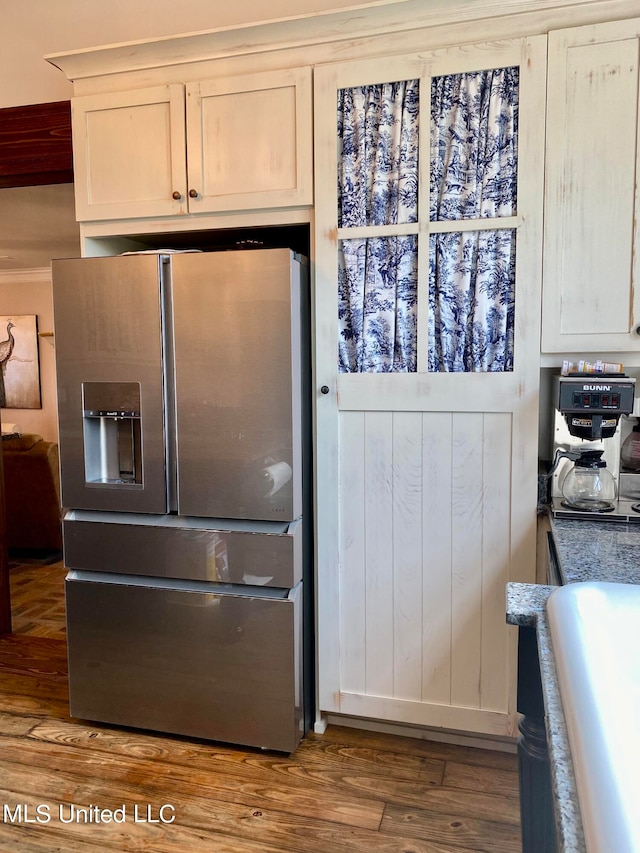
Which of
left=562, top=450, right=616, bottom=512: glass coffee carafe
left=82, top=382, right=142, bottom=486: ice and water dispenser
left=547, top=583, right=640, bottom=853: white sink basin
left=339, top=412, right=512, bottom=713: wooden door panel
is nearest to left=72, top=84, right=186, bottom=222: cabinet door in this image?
left=82, top=382, right=142, bottom=486: ice and water dispenser

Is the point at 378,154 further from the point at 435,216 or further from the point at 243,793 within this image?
the point at 243,793

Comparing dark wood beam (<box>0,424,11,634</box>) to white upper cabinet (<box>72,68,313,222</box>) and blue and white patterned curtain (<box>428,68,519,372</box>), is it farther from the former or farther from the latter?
blue and white patterned curtain (<box>428,68,519,372</box>)

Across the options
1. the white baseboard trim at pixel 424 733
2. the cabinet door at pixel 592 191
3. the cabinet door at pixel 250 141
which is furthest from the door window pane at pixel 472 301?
the white baseboard trim at pixel 424 733

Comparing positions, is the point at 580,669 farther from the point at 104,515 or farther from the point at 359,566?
the point at 104,515

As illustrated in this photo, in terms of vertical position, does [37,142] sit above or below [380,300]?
above

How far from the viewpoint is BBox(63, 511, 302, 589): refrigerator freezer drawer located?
6.84ft

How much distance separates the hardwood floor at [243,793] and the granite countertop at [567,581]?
0.90 meters

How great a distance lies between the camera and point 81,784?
201 centimetres

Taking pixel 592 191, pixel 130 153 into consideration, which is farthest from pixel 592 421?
pixel 130 153

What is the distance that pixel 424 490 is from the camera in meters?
2.08

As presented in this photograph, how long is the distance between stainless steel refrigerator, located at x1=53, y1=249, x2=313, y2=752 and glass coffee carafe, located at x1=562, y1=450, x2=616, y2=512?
0.85 meters

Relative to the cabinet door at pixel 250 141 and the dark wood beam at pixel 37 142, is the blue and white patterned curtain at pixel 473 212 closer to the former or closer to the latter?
the cabinet door at pixel 250 141

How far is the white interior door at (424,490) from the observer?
1956 mm

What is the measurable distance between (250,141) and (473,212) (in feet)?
2.54
